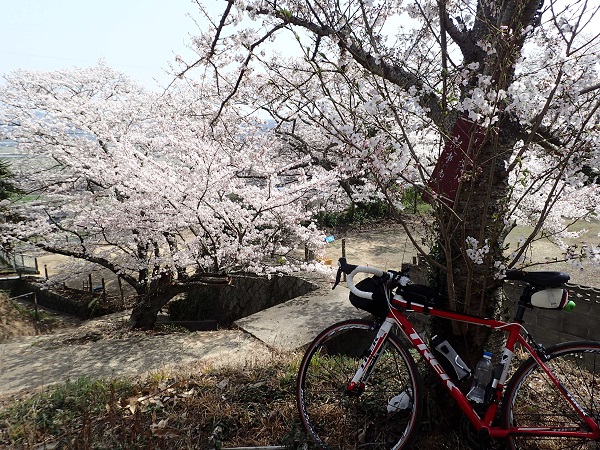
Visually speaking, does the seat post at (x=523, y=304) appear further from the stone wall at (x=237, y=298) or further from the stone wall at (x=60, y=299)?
the stone wall at (x=60, y=299)

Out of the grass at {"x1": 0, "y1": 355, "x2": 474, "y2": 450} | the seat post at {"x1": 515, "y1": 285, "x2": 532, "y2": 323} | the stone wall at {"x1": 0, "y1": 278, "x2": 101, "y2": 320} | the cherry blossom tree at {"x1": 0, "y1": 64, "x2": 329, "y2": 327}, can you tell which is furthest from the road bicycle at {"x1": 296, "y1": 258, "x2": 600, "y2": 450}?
the stone wall at {"x1": 0, "y1": 278, "x2": 101, "y2": 320}

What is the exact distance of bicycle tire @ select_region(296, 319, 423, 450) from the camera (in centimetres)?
233

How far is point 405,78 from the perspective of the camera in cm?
283

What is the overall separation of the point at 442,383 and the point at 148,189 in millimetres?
6044

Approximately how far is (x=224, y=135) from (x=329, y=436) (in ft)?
28.1

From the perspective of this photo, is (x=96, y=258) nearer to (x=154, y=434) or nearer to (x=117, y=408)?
(x=117, y=408)

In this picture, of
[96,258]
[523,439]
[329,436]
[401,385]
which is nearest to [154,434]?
[329,436]

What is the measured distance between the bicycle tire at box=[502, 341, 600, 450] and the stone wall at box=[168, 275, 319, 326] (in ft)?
18.7

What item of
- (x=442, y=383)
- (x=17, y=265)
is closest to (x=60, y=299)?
(x=17, y=265)

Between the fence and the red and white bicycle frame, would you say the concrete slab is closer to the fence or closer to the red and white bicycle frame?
the red and white bicycle frame

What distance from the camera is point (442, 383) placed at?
7.90ft

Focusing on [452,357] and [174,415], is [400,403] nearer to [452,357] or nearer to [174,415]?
[452,357]

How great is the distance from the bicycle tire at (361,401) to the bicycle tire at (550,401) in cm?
52

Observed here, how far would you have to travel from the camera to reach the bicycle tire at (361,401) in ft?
7.64
